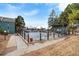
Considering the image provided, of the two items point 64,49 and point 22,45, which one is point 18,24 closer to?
point 22,45

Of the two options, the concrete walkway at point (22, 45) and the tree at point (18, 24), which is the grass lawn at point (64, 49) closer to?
the concrete walkway at point (22, 45)

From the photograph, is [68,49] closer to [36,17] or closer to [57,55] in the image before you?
[57,55]

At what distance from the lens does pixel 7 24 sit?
10.9ft

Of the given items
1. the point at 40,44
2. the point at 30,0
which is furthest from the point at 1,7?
the point at 40,44

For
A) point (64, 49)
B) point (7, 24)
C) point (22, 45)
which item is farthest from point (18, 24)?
point (64, 49)

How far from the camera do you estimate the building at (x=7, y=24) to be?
330 cm

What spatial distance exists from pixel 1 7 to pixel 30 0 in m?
0.29

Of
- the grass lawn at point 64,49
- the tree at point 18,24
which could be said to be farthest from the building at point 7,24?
the grass lawn at point 64,49

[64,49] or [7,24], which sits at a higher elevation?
[7,24]

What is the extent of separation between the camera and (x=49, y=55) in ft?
10.8

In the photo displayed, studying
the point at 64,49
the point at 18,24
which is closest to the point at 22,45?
the point at 18,24

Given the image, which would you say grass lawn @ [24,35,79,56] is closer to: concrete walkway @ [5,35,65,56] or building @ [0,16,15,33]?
concrete walkway @ [5,35,65,56]

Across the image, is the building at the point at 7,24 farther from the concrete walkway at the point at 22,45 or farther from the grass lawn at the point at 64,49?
the grass lawn at the point at 64,49

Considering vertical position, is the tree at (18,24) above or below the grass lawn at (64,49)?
above
